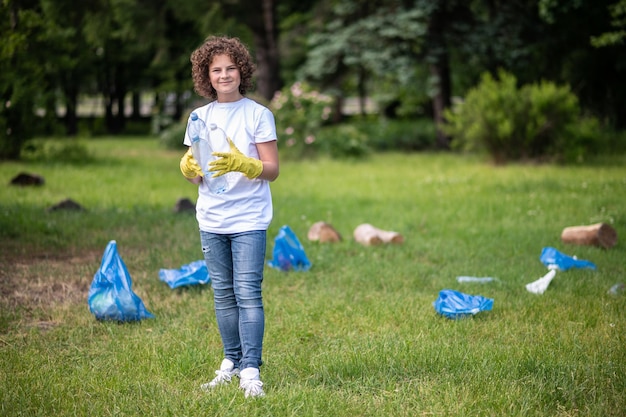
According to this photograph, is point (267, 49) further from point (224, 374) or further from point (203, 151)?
point (224, 374)

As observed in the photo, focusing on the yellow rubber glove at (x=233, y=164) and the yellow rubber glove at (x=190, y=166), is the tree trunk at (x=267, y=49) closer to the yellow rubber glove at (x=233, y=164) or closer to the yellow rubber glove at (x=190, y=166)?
the yellow rubber glove at (x=190, y=166)

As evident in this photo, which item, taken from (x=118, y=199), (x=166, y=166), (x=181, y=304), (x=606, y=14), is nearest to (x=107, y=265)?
(x=181, y=304)

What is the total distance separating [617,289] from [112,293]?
4.00 meters

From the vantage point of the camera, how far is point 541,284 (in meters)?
6.24

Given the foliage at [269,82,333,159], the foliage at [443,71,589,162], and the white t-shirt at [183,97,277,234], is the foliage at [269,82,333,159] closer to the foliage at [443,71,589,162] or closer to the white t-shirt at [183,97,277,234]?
the foliage at [443,71,589,162]

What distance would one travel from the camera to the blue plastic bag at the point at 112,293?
17.4ft

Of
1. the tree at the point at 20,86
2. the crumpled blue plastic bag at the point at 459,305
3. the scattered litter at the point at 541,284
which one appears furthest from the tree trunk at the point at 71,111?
the crumpled blue plastic bag at the point at 459,305

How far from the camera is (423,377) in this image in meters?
4.19

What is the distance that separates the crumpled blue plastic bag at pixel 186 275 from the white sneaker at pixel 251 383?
2.46 metres

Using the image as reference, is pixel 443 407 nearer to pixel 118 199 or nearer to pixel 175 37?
pixel 118 199

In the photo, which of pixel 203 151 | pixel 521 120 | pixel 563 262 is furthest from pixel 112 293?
pixel 521 120

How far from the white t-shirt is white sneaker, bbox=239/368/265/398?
0.74 m

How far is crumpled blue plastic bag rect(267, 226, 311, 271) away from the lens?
6.99 m

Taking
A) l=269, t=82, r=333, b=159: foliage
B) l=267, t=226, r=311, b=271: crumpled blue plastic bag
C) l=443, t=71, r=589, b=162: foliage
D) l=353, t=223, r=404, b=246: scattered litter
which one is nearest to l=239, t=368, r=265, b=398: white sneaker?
l=267, t=226, r=311, b=271: crumpled blue plastic bag
